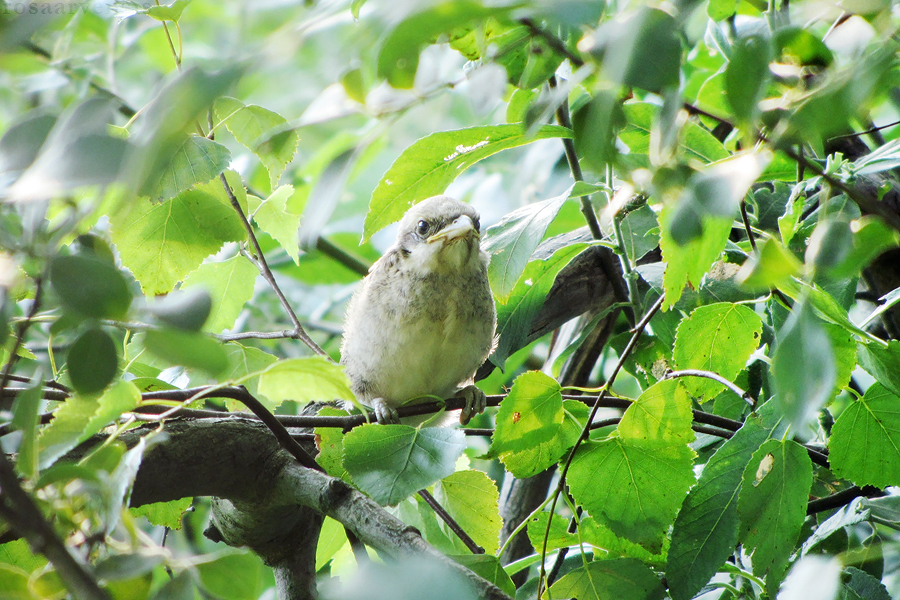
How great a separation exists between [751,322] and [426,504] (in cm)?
73

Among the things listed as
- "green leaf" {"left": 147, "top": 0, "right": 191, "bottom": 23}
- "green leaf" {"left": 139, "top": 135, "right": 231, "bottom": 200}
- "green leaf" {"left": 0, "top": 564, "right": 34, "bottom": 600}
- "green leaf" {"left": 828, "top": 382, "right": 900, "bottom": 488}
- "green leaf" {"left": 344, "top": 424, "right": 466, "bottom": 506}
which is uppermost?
"green leaf" {"left": 147, "top": 0, "right": 191, "bottom": 23}

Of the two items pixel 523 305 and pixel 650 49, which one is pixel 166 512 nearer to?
pixel 523 305

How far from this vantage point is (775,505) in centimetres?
110

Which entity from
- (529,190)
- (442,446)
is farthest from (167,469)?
(529,190)

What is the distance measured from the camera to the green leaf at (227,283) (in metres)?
1.70

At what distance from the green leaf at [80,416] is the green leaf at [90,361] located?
130mm

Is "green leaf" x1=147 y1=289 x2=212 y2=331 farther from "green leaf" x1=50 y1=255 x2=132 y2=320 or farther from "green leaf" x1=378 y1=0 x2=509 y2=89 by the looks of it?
"green leaf" x1=378 y1=0 x2=509 y2=89

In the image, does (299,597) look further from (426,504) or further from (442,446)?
(442,446)

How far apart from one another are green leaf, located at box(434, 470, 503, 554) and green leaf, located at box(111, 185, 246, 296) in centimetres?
63

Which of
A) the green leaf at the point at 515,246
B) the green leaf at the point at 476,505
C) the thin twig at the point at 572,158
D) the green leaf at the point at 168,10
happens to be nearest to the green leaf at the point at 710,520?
the green leaf at the point at 476,505

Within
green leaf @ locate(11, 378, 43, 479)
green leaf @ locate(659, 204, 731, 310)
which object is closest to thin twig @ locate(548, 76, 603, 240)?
green leaf @ locate(659, 204, 731, 310)

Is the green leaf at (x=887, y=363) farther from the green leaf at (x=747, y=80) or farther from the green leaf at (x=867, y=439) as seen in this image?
the green leaf at (x=747, y=80)

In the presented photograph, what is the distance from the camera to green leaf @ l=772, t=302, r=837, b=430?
0.50m

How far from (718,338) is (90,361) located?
1.02 meters
